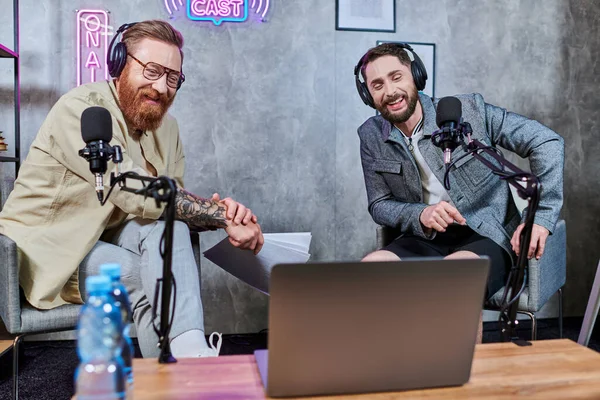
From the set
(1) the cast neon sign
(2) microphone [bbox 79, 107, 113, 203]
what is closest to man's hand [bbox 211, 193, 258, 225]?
(2) microphone [bbox 79, 107, 113, 203]

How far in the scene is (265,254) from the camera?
1846mm

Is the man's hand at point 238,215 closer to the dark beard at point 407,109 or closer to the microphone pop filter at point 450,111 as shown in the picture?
the microphone pop filter at point 450,111

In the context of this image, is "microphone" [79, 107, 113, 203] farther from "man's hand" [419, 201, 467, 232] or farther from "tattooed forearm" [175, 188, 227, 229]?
"man's hand" [419, 201, 467, 232]

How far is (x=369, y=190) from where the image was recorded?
231cm

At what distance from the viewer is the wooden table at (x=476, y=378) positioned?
2.84 feet

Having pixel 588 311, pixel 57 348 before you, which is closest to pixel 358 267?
pixel 588 311

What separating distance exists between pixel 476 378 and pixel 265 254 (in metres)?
1.00

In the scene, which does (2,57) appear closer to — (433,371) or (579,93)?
(433,371)

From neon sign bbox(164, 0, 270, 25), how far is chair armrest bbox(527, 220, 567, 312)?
5.90 feet

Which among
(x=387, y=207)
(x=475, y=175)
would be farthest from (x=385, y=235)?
(x=475, y=175)

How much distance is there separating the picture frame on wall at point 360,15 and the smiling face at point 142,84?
1.20 m

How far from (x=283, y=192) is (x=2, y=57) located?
5.01 feet

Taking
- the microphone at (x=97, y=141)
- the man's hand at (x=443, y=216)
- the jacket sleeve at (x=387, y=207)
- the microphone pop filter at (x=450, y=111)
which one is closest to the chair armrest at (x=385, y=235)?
the jacket sleeve at (x=387, y=207)

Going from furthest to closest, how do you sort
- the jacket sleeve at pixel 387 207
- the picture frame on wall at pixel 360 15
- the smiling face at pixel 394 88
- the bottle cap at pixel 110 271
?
the picture frame on wall at pixel 360 15
the smiling face at pixel 394 88
the jacket sleeve at pixel 387 207
the bottle cap at pixel 110 271
